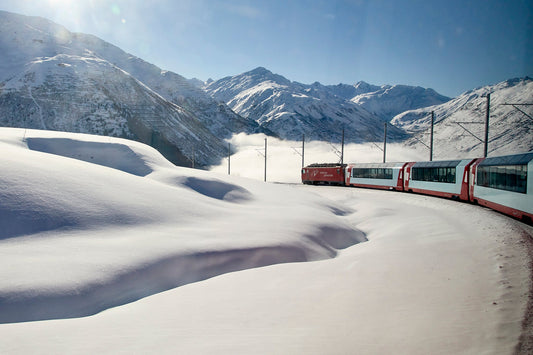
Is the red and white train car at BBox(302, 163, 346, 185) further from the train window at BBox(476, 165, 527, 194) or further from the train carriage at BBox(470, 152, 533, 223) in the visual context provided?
the train window at BBox(476, 165, 527, 194)

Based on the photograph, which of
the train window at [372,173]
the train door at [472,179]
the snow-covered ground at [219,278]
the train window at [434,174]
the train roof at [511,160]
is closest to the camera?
the snow-covered ground at [219,278]

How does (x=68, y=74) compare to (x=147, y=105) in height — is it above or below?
above

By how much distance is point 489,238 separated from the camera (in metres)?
10.3

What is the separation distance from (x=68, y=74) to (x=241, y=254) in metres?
96.0

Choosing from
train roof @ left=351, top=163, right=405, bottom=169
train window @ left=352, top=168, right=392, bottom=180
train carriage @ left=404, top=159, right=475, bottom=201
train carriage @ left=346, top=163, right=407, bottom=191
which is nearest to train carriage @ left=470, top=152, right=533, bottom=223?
train carriage @ left=404, top=159, right=475, bottom=201

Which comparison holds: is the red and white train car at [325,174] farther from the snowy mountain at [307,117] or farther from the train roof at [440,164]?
the snowy mountain at [307,117]

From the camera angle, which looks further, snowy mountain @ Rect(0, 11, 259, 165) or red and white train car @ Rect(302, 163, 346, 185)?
snowy mountain @ Rect(0, 11, 259, 165)

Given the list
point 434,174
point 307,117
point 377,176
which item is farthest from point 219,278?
point 307,117

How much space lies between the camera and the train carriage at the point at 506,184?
1284 centimetres

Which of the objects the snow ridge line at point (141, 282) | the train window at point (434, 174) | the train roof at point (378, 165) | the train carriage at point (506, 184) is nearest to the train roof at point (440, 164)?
the train window at point (434, 174)

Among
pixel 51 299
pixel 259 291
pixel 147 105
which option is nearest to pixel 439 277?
pixel 259 291

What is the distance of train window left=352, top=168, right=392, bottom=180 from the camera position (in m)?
30.1

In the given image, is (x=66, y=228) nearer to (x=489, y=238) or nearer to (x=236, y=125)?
(x=489, y=238)

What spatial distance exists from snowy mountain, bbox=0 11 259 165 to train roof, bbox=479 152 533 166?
63.4 meters
